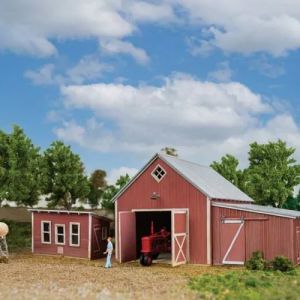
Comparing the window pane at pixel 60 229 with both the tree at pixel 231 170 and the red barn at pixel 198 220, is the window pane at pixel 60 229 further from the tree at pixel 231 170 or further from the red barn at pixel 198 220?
the tree at pixel 231 170

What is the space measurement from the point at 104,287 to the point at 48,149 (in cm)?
3208

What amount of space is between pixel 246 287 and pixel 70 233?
606 inches

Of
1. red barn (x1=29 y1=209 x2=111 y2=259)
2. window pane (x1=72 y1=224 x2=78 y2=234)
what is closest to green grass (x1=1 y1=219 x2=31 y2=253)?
red barn (x1=29 y1=209 x2=111 y2=259)

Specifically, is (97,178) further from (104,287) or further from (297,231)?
(104,287)

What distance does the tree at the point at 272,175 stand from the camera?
1847 inches

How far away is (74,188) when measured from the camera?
47.9 metres

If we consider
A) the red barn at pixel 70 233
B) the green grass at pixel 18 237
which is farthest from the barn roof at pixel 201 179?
the green grass at pixel 18 237

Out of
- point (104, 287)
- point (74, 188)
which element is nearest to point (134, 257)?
point (104, 287)

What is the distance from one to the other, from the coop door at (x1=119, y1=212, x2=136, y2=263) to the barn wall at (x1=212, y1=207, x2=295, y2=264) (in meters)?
4.88

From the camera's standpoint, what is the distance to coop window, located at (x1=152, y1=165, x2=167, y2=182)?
→ 27342 mm

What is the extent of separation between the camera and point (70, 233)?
2973 centimetres

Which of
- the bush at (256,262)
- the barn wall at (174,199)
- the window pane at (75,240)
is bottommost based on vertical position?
the bush at (256,262)

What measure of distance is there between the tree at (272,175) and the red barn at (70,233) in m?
20.9

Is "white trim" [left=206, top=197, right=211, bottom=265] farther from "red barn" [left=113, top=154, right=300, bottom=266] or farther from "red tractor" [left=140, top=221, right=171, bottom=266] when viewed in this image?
"red tractor" [left=140, top=221, right=171, bottom=266]
